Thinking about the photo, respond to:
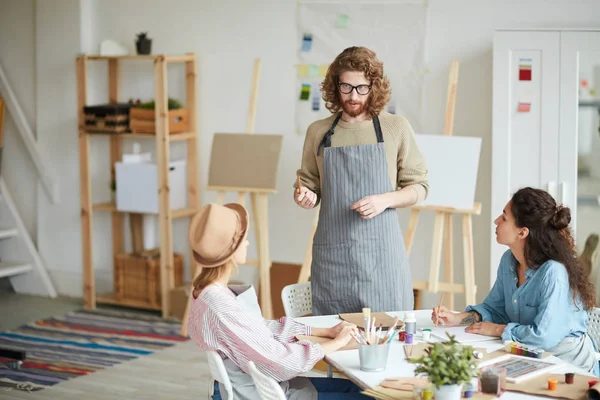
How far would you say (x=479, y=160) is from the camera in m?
5.21

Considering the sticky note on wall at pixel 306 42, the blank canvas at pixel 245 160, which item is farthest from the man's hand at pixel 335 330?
the sticky note on wall at pixel 306 42

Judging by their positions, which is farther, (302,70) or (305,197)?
(302,70)

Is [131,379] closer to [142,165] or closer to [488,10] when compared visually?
[142,165]

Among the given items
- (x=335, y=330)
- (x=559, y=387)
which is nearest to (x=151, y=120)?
(x=335, y=330)

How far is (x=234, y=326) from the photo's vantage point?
2.56 metres

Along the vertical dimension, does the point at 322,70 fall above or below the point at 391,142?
above

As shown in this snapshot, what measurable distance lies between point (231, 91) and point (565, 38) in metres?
2.31

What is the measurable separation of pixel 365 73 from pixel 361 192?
46 centimetres

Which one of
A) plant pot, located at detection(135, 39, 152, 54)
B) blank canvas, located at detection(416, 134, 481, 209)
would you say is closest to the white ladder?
plant pot, located at detection(135, 39, 152, 54)

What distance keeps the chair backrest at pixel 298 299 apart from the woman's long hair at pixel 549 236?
1.08 meters

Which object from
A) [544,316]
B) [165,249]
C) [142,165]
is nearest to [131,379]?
[165,249]

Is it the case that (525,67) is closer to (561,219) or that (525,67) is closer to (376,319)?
(561,219)

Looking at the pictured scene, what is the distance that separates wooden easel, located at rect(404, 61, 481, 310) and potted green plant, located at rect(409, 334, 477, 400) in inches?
103

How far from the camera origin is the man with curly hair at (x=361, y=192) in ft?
10.8
